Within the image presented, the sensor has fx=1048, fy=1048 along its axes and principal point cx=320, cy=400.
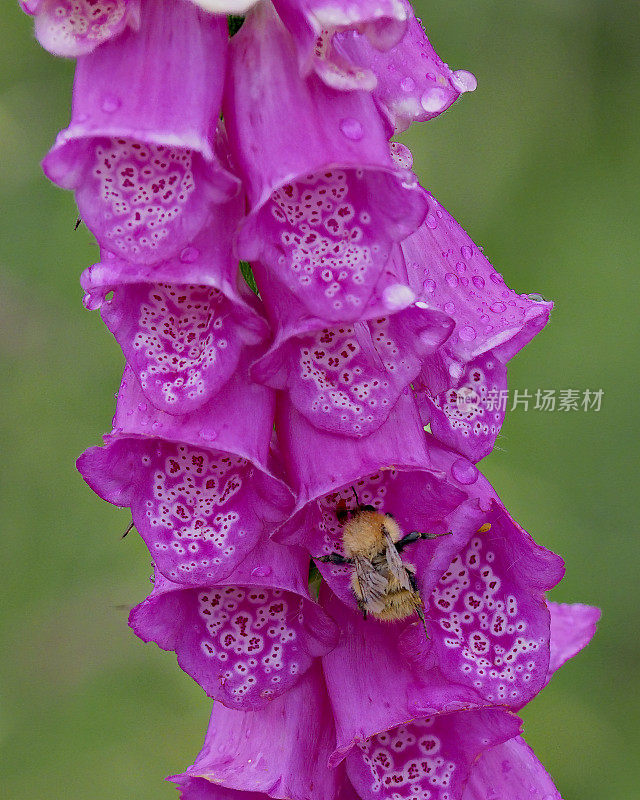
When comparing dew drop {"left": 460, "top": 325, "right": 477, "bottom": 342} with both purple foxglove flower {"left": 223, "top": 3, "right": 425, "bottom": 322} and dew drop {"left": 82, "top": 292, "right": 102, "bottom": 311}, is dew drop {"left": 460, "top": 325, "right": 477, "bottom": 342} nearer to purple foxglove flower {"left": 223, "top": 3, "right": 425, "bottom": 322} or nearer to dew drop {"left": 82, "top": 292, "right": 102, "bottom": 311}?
purple foxglove flower {"left": 223, "top": 3, "right": 425, "bottom": 322}

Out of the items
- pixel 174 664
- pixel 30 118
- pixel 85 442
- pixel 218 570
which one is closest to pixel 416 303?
pixel 218 570

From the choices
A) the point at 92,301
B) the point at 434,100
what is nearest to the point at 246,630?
the point at 92,301

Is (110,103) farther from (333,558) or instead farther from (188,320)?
(333,558)

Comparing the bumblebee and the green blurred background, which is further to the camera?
the green blurred background

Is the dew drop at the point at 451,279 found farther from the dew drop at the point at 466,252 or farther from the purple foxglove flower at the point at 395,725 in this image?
the purple foxglove flower at the point at 395,725

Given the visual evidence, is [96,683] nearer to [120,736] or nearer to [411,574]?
[120,736]

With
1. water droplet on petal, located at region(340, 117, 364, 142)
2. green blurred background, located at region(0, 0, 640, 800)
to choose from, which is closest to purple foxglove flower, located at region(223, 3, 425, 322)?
water droplet on petal, located at region(340, 117, 364, 142)
